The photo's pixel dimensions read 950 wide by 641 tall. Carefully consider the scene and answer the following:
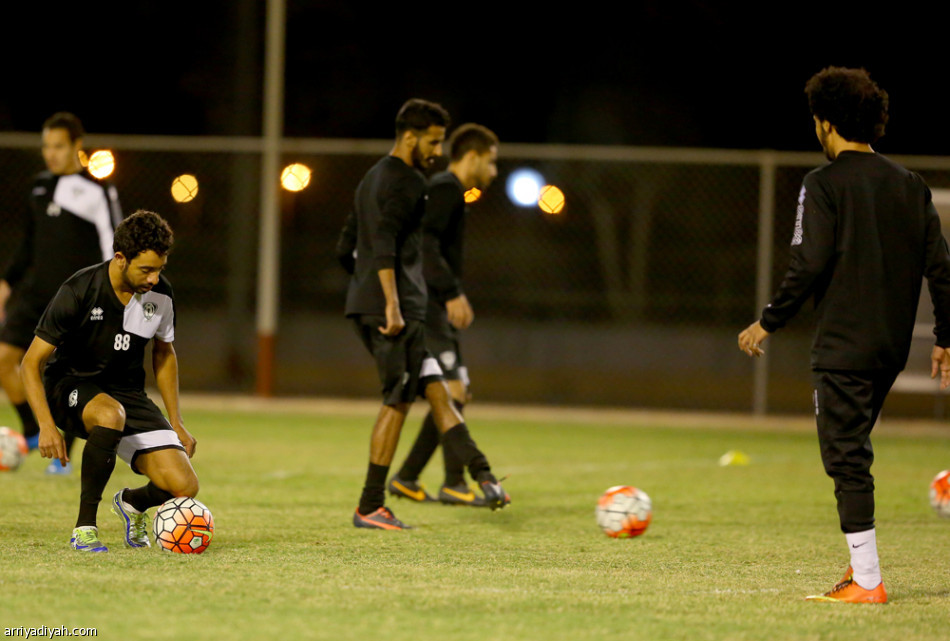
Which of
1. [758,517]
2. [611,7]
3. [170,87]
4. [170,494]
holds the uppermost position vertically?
[611,7]

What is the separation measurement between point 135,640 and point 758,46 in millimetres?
20806

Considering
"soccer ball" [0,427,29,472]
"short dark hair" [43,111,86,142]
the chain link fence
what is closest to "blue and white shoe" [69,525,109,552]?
"soccer ball" [0,427,29,472]

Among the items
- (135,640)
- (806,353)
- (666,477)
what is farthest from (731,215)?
(135,640)

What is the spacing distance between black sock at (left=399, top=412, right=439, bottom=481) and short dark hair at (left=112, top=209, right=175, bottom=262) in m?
2.58

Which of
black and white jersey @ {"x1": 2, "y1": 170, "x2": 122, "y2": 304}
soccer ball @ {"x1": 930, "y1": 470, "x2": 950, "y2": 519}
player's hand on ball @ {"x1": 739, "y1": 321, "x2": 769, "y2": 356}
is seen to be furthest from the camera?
black and white jersey @ {"x1": 2, "y1": 170, "x2": 122, "y2": 304}

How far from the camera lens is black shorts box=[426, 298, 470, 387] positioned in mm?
7391

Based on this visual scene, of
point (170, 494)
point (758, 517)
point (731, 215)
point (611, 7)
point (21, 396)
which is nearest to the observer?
point (170, 494)

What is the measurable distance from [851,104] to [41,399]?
11.2 feet

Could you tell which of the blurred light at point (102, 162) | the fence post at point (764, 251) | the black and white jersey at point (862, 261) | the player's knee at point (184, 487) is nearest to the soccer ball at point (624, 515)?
the black and white jersey at point (862, 261)

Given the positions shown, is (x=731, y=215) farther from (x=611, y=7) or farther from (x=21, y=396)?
(x=21, y=396)

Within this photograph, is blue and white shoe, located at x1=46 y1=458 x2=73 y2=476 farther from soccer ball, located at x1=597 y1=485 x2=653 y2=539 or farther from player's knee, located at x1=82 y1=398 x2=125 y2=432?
soccer ball, located at x1=597 y1=485 x2=653 y2=539

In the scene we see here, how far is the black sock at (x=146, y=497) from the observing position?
5.50 m

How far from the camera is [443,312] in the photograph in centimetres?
745

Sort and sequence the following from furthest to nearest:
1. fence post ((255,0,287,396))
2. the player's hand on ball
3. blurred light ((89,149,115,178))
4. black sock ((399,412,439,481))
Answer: blurred light ((89,149,115,178)) → fence post ((255,0,287,396)) → black sock ((399,412,439,481)) → the player's hand on ball
